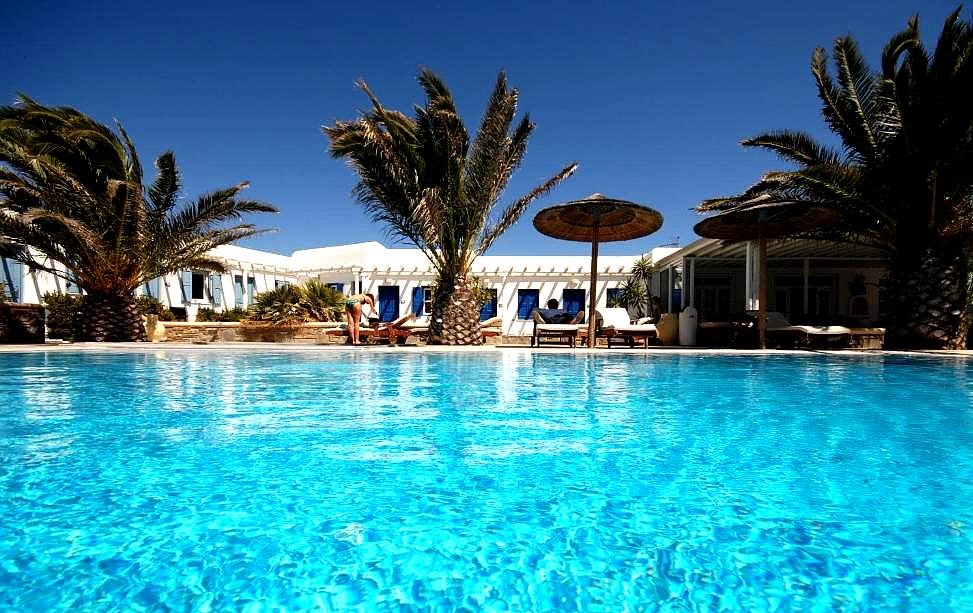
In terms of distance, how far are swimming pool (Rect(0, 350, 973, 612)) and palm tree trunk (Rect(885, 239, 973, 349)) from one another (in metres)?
7.94

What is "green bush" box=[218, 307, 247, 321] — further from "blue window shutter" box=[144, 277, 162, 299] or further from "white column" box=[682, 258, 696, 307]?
"white column" box=[682, 258, 696, 307]

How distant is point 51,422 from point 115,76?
1190 centimetres

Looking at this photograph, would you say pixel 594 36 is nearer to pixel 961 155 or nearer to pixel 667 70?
pixel 667 70

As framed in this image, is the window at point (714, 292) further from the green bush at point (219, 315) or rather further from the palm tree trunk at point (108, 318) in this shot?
the palm tree trunk at point (108, 318)

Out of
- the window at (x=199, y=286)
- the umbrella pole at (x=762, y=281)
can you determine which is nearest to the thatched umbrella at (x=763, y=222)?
the umbrella pole at (x=762, y=281)

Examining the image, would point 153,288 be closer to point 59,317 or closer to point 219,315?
point 219,315

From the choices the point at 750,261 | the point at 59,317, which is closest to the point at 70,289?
the point at 59,317

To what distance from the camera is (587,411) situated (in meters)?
5.01

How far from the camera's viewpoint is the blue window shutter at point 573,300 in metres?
23.9

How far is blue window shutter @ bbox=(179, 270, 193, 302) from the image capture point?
22094 millimetres

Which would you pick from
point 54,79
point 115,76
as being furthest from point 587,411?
point 54,79

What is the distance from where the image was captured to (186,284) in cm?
2231

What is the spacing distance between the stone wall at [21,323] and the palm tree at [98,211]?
1260 mm

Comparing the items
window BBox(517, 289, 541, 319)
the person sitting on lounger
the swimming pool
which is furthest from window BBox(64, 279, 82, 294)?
the swimming pool
